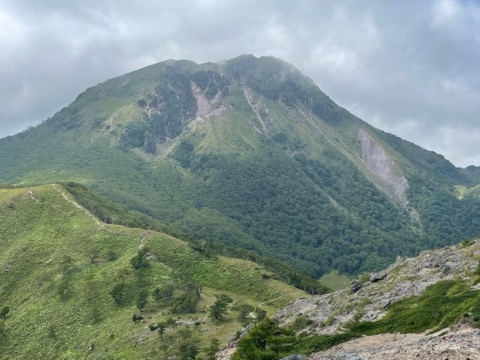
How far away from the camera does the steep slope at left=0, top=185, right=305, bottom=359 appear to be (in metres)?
98.6

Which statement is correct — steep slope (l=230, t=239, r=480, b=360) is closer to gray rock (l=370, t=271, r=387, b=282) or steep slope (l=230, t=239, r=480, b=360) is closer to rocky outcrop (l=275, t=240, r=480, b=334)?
rocky outcrop (l=275, t=240, r=480, b=334)

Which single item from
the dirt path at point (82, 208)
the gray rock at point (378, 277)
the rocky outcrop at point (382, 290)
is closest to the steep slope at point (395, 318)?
the rocky outcrop at point (382, 290)

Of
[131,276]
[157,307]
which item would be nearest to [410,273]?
[157,307]

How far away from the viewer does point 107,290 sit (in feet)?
397

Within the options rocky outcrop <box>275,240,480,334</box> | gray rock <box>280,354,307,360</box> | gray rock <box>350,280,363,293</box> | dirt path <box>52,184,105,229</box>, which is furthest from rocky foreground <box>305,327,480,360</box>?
dirt path <box>52,184,105,229</box>

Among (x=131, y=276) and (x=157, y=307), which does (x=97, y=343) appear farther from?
(x=131, y=276)

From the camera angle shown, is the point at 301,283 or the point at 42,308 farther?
the point at 301,283

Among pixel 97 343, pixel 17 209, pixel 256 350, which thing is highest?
pixel 17 209

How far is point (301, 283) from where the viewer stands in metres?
166

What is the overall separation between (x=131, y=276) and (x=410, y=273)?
240 feet

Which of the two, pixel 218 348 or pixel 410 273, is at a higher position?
pixel 410 273

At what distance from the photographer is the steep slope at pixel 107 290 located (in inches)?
3883

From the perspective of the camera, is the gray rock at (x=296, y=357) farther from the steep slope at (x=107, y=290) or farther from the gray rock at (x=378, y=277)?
the gray rock at (x=378, y=277)

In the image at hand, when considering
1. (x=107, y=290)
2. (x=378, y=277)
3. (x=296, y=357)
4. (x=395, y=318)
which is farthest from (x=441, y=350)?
(x=107, y=290)
